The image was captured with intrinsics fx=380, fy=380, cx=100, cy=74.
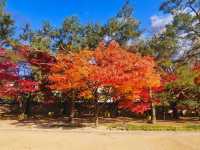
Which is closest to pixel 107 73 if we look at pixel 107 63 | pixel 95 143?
pixel 107 63

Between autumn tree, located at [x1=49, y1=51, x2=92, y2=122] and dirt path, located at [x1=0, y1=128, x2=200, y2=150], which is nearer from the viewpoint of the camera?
dirt path, located at [x1=0, y1=128, x2=200, y2=150]

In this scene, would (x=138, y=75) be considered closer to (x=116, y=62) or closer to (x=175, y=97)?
(x=116, y=62)

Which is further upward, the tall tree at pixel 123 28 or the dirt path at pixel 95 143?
the tall tree at pixel 123 28

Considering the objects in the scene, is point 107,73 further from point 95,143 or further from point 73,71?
point 95,143

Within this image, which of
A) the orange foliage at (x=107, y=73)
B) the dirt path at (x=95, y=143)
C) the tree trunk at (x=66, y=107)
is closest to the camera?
the dirt path at (x=95, y=143)

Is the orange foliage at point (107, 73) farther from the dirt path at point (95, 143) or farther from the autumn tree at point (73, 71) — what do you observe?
the dirt path at point (95, 143)

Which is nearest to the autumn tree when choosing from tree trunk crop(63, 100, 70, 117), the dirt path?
the dirt path

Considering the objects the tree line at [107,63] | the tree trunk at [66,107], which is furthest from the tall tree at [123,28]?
the tree trunk at [66,107]

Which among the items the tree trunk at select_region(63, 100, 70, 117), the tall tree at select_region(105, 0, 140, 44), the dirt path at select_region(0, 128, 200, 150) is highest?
the tall tree at select_region(105, 0, 140, 44)

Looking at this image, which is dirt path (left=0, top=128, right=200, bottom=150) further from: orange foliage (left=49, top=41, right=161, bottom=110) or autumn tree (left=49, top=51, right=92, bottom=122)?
autumn tree (left=49, top=51, right=92, bottom=122)

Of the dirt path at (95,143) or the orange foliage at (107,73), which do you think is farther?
the orange foliage at (107,73)

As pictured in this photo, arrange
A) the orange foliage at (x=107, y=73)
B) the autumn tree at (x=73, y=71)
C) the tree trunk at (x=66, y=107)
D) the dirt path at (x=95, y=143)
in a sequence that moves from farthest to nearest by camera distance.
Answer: the tree trunk at (x=66, y=107) → the autumn tree at (x=73, y=71) → the orange foliage at (x=107, y=73) → the dirt path at (x=95, y=143)

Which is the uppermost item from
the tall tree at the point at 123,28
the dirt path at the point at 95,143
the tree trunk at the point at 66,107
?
the tall tree at the point at 123,28

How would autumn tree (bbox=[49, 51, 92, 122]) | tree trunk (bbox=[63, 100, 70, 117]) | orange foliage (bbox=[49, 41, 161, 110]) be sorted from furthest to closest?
tree trunk (bbox=[63, 100, 70, 117]) < autumn tree (bbox=[49, 51, 92, 122]) < orange foliage (bbox=[49, 41, 161, 110])
